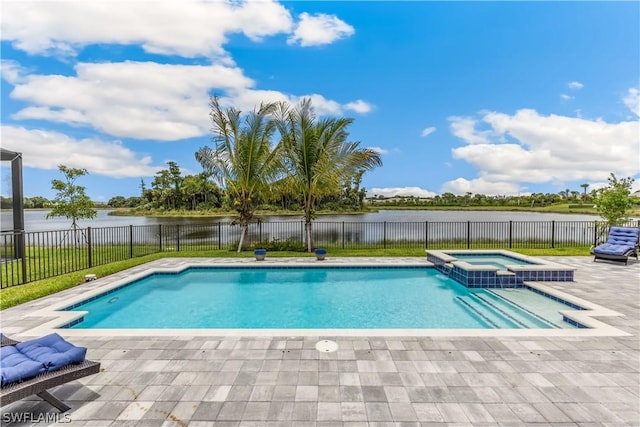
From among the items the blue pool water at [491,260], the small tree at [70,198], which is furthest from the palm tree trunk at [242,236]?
the blue pool water at [491,260]

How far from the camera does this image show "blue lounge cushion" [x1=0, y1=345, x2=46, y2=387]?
211cm

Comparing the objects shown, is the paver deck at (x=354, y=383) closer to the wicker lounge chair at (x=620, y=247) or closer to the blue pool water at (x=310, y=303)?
the blue pool water at (x=310, y=303)

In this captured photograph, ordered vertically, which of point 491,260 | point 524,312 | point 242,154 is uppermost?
point 242,154

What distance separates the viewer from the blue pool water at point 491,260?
851 centimetres

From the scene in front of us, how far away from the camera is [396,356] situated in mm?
3234

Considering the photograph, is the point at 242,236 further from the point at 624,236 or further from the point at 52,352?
the point at 624,236

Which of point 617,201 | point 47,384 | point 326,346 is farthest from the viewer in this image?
point 617,201

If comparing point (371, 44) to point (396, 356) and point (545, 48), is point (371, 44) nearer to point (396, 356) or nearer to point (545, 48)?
point (545, 48)

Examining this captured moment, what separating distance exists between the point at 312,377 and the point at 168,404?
1.20 meters

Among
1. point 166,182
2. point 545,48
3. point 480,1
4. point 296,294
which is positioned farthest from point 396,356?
point 166,182

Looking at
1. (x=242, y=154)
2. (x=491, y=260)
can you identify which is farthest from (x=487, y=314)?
(x=242, y=154)

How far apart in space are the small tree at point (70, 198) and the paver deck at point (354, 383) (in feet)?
34.3

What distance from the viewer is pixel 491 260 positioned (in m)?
9.14

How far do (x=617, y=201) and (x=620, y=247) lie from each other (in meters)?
3.42
